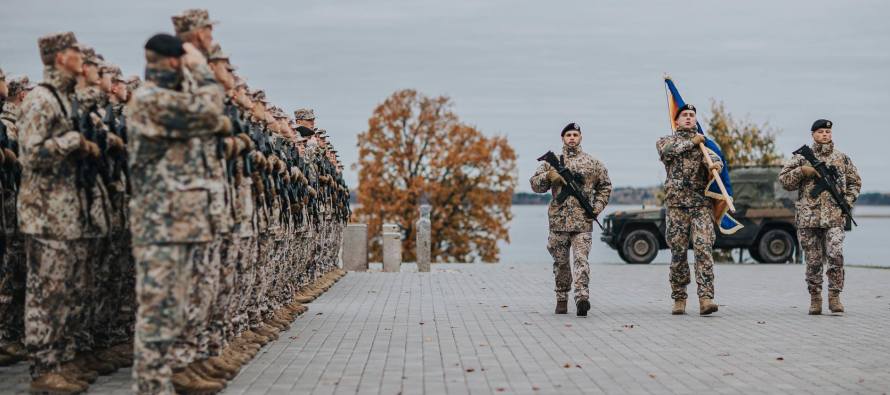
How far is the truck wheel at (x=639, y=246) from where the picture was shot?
29.9 m

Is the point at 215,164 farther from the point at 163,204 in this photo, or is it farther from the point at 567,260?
the point at 567,260

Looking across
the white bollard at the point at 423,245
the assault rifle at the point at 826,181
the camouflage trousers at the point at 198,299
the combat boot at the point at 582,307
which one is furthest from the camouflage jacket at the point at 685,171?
the white bollard at the point at 423,245

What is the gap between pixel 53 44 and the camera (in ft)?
26.4

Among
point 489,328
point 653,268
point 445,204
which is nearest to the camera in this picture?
point 489,328

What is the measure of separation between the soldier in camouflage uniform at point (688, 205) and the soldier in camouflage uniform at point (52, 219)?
7.32 metres

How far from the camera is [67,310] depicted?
314 inches

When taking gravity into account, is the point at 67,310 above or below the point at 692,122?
below

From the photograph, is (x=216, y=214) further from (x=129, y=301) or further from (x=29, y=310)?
(x=129, y=301)

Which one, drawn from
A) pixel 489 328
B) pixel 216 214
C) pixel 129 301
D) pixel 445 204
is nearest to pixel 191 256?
pixel 216 214

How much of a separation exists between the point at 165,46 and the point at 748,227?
2448 cm

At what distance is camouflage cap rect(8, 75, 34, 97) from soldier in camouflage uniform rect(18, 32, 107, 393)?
190 centimetres

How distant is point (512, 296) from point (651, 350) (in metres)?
7.01

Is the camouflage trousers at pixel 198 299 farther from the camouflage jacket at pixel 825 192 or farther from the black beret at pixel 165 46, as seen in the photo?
the camouflage jacket at pixel 825 192

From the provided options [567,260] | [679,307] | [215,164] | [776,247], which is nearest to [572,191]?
Answer: [567,260]
